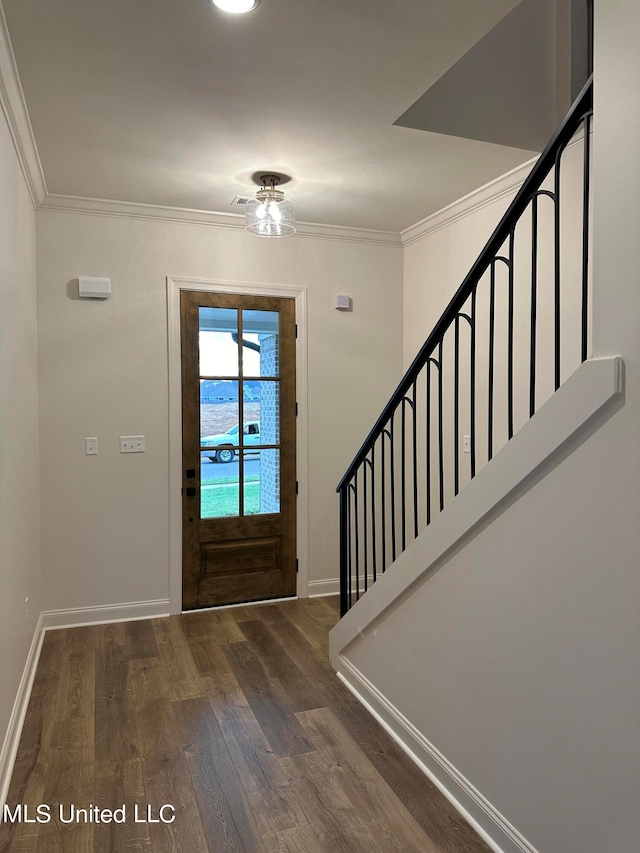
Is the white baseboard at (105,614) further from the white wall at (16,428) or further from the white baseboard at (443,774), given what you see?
the white baseboard at (443,774)

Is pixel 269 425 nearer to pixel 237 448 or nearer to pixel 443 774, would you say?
pixel 237 448

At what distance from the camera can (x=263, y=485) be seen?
4.27 metres

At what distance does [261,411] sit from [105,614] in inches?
65.7

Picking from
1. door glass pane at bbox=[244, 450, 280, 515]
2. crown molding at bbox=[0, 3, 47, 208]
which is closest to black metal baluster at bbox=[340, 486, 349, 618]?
door glass pane at bbox=[244, 450, 280, 515]

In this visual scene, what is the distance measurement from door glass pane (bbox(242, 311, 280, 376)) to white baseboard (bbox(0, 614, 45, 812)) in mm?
2094

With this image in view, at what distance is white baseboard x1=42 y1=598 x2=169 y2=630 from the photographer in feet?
12.3

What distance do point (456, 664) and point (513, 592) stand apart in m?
0.46

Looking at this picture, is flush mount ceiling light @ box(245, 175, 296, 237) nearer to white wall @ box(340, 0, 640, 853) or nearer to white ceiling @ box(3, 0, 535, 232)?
white ceiling @ box(3, 0, 535, 232)

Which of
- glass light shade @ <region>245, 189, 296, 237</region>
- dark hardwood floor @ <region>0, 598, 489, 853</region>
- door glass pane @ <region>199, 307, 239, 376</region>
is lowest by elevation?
dark hardwood floor @ <region>0, 598, 489, 853</region>

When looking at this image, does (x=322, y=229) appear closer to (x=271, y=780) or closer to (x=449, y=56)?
(x=449, y=56)

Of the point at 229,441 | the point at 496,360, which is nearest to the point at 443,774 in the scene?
the point at 496,360

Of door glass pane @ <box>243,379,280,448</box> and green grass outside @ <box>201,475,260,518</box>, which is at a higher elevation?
door glass pane @ <box>243,379,280,448</box>

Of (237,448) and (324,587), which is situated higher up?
(237,448)

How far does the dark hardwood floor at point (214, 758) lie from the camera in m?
1.98
